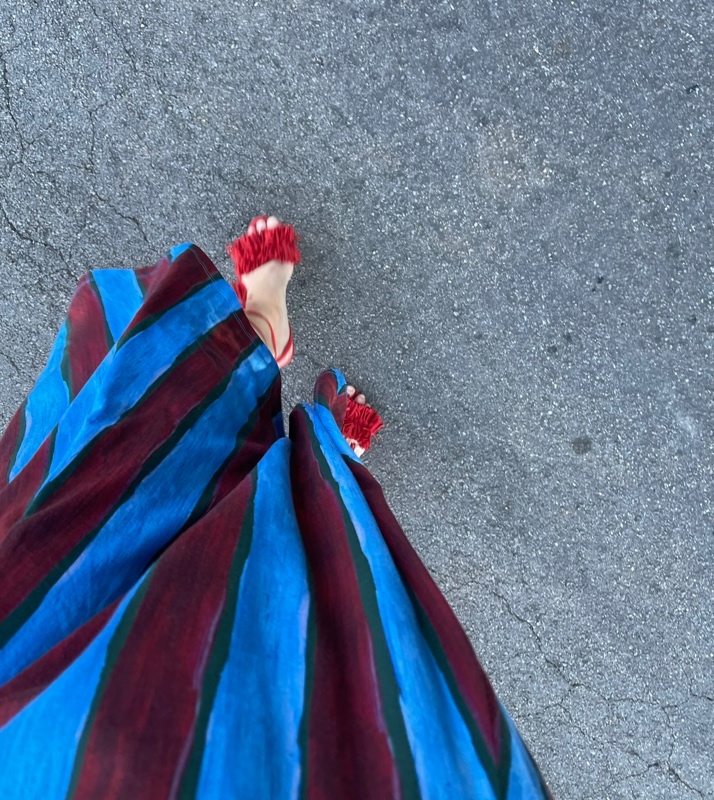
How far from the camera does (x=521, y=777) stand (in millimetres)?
755

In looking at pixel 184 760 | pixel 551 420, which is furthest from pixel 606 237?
pixel 184 760

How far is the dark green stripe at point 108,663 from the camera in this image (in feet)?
2.10

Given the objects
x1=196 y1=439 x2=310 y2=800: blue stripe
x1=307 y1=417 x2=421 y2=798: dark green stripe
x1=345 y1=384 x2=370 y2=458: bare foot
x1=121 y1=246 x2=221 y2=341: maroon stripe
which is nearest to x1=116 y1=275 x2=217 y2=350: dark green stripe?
x1=121 y1=246 x2=221 y2=341: maroon stripe

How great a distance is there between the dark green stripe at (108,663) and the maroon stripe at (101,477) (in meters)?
0.16

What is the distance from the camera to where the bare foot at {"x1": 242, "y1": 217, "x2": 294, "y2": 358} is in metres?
1.52

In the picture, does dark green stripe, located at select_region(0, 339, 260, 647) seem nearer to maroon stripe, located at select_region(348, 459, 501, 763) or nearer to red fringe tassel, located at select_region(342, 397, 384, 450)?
maroon stripe, located at select_region(348, 459, 501, 763)

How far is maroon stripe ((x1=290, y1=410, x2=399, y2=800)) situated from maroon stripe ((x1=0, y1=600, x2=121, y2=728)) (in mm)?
281

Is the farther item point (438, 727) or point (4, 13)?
point (4, 13)

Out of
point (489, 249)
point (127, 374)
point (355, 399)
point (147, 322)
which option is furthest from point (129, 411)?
point (489, 249)

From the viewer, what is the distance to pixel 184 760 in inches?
25.8

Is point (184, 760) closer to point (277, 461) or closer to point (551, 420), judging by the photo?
point (277, 461)

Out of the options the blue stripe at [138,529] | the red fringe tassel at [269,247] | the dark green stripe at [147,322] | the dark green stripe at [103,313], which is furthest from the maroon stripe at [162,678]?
the red fringe tassel at [269,247]

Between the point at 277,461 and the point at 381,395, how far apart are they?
0.66 meters

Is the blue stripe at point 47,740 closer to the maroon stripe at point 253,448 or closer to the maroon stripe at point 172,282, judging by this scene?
the maroon stripe at point 253,448
